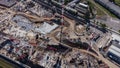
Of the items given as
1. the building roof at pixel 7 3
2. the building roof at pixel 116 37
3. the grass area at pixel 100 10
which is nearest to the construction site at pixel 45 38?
the building roof at pixel 7 3

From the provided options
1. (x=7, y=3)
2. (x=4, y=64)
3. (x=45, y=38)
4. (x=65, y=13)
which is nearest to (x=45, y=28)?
(x=45, y=38)

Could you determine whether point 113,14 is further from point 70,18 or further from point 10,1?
point 10,1

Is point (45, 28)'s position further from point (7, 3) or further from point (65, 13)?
point (7, 3)

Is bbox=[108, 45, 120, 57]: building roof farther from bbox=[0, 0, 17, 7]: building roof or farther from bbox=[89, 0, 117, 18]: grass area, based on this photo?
bbox=[0, 0, 17, 7]: building roof

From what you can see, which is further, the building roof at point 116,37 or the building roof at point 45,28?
the building roof at point 116,37

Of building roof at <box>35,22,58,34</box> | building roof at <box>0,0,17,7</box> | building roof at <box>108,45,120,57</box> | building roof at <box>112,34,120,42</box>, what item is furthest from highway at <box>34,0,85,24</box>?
building roof at <box>108,45,120,57</box>

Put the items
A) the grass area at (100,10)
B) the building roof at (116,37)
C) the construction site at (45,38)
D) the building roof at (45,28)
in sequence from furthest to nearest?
1. the grass area at (100,10)
2. the building roof at (116,37)
3. the building roof at (45,28)
4. the construction site at (45,38)

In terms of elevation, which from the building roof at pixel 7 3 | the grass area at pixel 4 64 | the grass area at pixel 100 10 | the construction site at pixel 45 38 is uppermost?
the building roof at pixel 7 3

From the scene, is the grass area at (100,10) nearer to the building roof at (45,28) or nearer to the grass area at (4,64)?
the building roof at (45,28)

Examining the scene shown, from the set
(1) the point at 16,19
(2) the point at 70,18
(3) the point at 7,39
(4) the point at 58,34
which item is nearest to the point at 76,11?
(2) the point at 70,18
